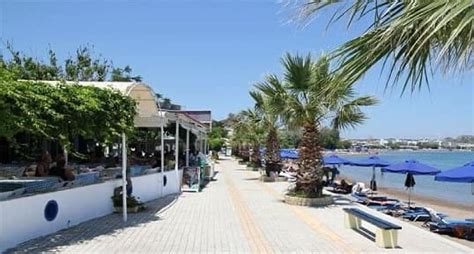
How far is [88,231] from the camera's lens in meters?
10.5

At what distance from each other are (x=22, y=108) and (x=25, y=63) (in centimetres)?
2771

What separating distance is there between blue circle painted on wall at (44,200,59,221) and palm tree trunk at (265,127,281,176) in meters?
18.5

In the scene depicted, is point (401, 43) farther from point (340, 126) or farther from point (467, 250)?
point (340, 126)

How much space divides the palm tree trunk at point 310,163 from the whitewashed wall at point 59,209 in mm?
4793

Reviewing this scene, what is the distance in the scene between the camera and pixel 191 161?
87.8ft

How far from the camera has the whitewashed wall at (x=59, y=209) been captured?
855cm

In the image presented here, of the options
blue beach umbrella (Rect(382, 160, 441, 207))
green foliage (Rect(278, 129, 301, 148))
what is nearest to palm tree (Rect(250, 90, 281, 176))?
green foliage (Rect(278, 129, 301, 148))

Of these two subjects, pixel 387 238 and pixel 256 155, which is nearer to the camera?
pixel 387 238

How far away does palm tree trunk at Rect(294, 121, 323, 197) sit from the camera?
1650 cm

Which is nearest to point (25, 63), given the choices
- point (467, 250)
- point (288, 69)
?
point (288, 69)

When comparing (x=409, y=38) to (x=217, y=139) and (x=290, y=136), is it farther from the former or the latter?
(x=217, y=139)

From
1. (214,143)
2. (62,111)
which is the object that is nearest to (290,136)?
(62,111)

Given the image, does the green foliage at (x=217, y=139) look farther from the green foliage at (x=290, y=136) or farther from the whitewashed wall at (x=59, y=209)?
the whitewashed wall at (x=59, y=209)

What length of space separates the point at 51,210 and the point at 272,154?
2038cm
